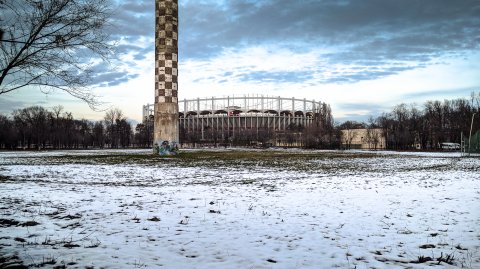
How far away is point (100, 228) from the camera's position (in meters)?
6.14

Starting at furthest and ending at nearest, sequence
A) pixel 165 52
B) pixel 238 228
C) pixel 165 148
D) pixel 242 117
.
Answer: pixel 242 117 → pixel 165 148 → pixel 165 52 → pixel 238 228

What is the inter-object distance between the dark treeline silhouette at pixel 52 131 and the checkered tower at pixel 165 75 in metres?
50.3

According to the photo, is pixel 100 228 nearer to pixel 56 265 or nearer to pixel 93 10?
pixel 56 265

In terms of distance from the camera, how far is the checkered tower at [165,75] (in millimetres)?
31188

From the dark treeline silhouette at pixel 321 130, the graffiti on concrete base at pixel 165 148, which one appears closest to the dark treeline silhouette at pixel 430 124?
the dark treeline silhouette at pixel 321 130

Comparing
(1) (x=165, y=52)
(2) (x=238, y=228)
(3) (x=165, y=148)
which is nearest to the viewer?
(2) (x=238, y=228)

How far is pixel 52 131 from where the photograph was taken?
261 ft

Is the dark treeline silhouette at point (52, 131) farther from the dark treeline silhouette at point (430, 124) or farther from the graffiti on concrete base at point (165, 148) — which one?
the dark treeline silhouette at point (430, 124)

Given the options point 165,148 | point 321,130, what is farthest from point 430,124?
point 165,148

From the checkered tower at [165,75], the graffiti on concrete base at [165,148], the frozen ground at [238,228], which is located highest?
the checkered tower at [165,75]

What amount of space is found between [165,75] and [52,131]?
6038 centimetres

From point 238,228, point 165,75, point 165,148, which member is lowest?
point 238,228

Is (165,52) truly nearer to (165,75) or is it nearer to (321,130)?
(165,75)

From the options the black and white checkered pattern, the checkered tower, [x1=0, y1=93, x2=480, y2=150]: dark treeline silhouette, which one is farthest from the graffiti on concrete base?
[x1=0, y1=93, x2=480, y2=150]: dark treeline silhouette
